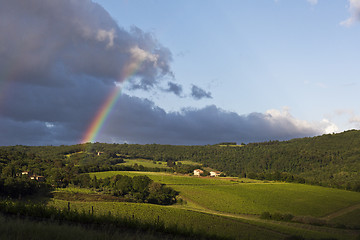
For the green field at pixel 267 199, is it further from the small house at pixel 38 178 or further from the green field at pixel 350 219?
the small house at pixel 38 178

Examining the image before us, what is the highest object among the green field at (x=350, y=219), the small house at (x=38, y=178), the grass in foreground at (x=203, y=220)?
the small house at (x=38, y=178)

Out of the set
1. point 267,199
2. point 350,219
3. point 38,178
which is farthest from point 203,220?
point 38,178

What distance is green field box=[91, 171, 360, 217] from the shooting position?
90000 mm

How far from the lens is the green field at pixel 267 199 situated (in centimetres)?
9000

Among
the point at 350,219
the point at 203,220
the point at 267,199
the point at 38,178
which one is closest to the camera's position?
the point at 203,220

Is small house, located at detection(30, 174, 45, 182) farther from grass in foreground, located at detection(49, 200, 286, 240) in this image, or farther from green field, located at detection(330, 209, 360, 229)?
green field, located at detection(330, 209, 360, 229)

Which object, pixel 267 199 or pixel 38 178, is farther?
pixel 38 178

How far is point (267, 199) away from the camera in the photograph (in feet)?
332

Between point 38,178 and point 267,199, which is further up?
point 38,178

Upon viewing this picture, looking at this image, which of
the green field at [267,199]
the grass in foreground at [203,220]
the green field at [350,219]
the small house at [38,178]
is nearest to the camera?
the grass in foreground at [203,220]

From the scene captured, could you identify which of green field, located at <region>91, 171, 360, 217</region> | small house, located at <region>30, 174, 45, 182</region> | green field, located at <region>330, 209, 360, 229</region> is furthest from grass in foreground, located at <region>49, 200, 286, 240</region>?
small house, located at <region>30, 174, 45, 182</region>

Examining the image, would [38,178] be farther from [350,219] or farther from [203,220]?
[350,219]

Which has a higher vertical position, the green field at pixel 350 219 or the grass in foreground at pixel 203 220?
the grass in foreground at pixel 203 220

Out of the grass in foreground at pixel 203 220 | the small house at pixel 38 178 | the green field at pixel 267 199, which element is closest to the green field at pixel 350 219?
the green field at pixel 267 199
